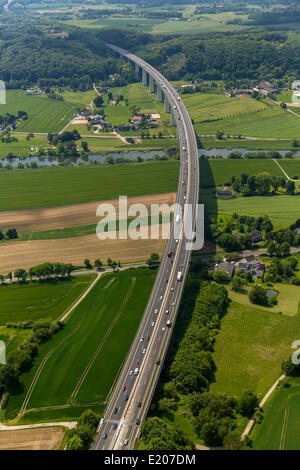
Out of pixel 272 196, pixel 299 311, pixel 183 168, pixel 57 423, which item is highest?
pixel 183 168

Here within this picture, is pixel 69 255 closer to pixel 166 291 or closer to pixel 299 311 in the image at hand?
pixel 166 291

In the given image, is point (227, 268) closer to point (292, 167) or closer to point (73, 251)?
point (73, 251)

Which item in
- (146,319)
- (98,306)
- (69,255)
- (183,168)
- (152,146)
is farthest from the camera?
(152,146)

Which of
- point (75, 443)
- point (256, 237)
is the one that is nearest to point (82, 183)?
point (256, 237)

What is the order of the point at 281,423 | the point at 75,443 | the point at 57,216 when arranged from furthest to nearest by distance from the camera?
1. the point at 57,216
2. the point at 281,423
3. the point at 75,443

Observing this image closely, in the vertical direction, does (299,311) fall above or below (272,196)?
below

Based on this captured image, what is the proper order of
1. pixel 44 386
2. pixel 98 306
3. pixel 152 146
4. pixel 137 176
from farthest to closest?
pixel 152 146 → pixel 137 176 → pixel 98 306 → pixel 44 386
